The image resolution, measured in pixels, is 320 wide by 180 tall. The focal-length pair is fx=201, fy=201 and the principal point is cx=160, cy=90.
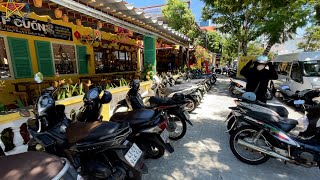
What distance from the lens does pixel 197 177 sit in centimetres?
277

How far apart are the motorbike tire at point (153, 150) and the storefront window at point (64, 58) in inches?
213

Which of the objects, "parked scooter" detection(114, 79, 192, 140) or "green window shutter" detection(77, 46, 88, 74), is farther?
"green window shutter" detection(77, 46, 88, 74)

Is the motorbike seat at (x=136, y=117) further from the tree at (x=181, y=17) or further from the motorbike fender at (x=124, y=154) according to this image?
the tree at (x=181, y=17)

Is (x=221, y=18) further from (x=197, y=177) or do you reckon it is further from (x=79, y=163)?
(x=79, y=163)

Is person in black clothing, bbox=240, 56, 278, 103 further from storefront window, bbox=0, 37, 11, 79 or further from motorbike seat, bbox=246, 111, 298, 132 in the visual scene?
storefront window, bbox=0, 37, 11, 79

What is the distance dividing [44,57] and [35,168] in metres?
6.10

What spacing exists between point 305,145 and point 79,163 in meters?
2.78

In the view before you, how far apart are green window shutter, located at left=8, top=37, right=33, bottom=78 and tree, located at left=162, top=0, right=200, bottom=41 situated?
431 inches

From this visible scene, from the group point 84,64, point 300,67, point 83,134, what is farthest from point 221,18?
point 83,134

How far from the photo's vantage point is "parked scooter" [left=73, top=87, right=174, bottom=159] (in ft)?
8.84

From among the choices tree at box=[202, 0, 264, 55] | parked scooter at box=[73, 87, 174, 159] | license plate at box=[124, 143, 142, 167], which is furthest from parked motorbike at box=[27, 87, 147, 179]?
tree at box=[202, 0, 264, 55]

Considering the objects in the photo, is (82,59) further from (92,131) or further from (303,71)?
(303,71)

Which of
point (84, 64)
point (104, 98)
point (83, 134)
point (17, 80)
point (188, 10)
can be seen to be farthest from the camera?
point (188, 10)

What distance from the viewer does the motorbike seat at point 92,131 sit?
1982 mm
